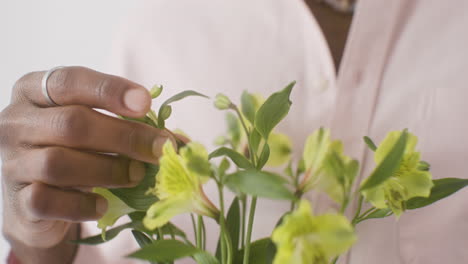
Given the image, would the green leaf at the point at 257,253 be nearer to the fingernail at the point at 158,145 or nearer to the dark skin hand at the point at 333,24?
the fingernail at the point at 158,145

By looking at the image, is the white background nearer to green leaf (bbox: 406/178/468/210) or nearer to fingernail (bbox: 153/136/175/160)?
fingernail (bbox: 153/136/175/160)

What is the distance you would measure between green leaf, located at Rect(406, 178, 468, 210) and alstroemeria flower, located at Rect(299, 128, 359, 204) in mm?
68

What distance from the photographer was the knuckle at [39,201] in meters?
0.29

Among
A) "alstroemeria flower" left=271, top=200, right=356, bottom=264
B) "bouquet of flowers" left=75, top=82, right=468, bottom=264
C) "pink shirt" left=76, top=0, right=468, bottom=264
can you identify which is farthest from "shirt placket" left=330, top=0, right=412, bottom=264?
"alstroemeria flower" left=271, top=200, right=356, bottom=264

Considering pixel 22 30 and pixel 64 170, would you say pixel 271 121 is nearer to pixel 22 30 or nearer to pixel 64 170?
pixel 64 170

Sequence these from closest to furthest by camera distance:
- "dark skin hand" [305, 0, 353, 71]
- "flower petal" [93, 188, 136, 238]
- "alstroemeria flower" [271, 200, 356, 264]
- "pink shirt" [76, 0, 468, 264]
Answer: "alstroemeria flower" [271, 200, 356, 264] < "flower petal" [93, 188, 136, 238] < "pink shirt" [76, 0, 468, 264] < "dark skin hand" [305, 0, 353, 71]

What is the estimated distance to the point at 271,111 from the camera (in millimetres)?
232

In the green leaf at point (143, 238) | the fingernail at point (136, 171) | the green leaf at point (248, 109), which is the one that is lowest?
the green leaf at point (143, 238)

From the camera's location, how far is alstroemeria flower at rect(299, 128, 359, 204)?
0.62 feet

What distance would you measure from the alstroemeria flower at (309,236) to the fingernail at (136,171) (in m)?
0.13

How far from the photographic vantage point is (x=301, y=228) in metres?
0.18

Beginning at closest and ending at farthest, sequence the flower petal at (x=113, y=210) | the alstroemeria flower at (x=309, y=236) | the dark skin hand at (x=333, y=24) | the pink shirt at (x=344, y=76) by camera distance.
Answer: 1. the alstroemeria flower at (x=309, y=236)
2. the flower petal at (x=113, y=210)
3. the pink shirt at (x=344, y=76)
4. the dark skin hand at (x=333, y=24)

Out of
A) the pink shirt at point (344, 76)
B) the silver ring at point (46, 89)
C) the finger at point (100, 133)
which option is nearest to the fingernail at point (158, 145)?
the finger at point (100, 133)

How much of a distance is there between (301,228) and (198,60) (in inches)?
16.4
